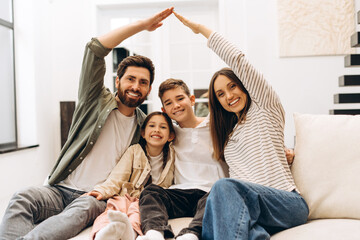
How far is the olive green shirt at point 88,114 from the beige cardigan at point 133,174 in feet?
0.41

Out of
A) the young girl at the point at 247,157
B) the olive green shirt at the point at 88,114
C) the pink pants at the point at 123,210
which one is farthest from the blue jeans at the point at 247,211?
the olive green shirt at the point at 88,114

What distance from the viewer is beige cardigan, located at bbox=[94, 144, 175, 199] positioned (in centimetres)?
152

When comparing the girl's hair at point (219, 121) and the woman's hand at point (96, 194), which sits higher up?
the girl's hair at point (219, 121)

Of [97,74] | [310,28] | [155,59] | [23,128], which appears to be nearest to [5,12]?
[23,128]

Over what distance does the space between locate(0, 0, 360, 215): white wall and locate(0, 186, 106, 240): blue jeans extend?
1.75 meters

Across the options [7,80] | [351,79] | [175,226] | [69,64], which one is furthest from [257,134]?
[69,64]

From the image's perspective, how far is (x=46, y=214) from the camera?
1397mm

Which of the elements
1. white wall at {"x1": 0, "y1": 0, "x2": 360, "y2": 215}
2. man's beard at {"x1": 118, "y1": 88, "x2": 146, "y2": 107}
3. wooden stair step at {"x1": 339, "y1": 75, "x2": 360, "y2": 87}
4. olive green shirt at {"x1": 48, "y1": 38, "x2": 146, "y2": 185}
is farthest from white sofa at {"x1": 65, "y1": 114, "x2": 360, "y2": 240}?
white wall at {"x1": 0, "y1": 0, "x2": 360, "y2": 215}

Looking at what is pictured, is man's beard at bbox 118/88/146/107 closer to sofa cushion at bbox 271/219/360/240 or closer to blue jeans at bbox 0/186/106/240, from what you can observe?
blue jeans at bbox 0/186/106/240

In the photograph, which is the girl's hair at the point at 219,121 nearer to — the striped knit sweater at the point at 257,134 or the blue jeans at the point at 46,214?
the striped knit sweater at the point at 257,134

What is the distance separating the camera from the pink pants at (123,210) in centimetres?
118

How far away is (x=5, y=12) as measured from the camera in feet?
9.93

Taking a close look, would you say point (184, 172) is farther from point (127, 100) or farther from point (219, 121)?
point (127, 100)

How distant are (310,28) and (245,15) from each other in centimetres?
76
